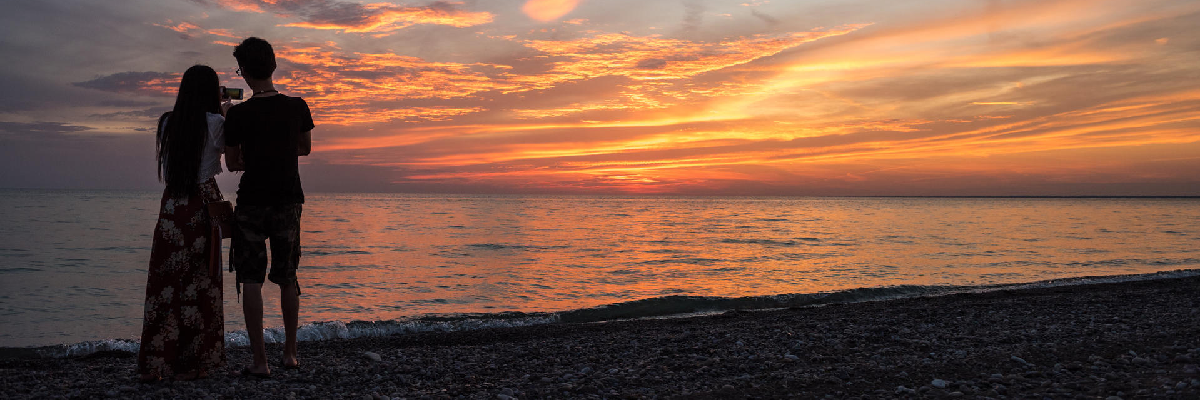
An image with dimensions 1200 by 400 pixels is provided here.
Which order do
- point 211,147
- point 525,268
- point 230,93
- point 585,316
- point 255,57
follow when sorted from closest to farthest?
1. point 255,57
2. point 211,147
3. point 230,93
4. point 585,316
5. point 525,268

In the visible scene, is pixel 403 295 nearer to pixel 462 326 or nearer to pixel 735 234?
pixel 462 326

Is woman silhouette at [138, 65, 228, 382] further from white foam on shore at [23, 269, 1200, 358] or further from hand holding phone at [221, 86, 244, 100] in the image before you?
white foam on shore at [23, 269, 1200, 358]

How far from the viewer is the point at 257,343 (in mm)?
5191

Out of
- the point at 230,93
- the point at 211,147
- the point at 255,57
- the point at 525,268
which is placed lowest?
the point at 525,268

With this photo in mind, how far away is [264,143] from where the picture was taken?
4754mm

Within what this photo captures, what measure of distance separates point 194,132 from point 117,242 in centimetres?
2723

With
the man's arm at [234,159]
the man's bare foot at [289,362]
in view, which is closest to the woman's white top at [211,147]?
the man's arm at [234,159]

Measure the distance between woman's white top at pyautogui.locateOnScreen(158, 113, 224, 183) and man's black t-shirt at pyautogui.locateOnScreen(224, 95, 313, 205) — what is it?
0.10 meters

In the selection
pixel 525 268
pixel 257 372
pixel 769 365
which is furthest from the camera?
pixel 525 268

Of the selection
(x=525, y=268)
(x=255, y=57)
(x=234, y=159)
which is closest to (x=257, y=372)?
(x=234, y=159)

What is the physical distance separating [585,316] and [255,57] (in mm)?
8462

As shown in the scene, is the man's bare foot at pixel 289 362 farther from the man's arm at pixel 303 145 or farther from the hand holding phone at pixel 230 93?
the hand holding phone at pixel 230 93

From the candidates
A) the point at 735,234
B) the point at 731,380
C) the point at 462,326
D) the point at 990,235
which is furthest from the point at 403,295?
the point at 990,235

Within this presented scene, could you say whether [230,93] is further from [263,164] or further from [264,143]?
[263,164]
